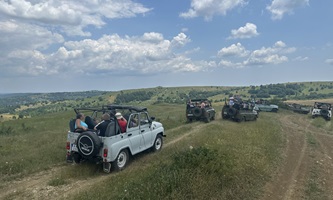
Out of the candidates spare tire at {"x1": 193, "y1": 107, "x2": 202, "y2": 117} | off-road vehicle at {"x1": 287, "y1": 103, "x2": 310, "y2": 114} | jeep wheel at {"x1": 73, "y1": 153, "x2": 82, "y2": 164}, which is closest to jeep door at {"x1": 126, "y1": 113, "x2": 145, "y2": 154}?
jeep wheel at {"x1": 73, "y1": 153, "x2": 82, "y2": 164}

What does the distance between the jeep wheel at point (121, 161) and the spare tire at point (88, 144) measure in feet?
3.01

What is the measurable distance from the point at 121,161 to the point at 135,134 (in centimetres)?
142

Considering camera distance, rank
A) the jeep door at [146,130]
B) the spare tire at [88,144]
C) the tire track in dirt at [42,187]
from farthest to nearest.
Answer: the jeep door at [146,130] → the spare tire at [88,144] → the tire track in dirt at [42,187]

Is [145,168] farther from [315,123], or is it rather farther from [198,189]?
[315,123]

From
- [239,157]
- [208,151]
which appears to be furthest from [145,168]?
[239,157]

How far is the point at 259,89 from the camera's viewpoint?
112m

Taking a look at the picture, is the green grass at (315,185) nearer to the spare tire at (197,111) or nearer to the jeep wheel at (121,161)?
the jeep wheel at (121,161)

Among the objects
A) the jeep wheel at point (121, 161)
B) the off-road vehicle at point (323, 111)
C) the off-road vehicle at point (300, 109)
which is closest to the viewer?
the jeep wheel at point (121, 161)

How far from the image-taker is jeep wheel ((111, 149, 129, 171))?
11039mm

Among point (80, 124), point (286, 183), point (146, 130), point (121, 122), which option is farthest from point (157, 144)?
point (286, 183)

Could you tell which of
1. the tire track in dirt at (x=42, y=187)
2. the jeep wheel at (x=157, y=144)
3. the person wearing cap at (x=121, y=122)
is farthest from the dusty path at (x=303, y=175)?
the tire track in dirt at (x=42, y=187)

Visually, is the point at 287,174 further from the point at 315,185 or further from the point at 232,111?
the point at 232,111

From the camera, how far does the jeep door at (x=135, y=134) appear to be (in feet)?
39.8

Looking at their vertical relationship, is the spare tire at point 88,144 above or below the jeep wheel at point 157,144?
above
